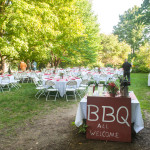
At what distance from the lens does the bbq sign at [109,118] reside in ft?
11.7

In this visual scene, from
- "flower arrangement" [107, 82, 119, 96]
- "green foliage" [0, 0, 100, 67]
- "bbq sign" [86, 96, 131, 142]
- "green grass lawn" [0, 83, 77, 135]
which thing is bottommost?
"green grass lawn" [0, 83, 77, 135]

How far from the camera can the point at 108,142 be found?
11.9 feet

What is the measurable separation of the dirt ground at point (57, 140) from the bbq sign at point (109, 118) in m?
0.15

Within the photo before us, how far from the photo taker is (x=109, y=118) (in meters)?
3.64

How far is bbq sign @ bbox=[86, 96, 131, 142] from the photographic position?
11.7 ft

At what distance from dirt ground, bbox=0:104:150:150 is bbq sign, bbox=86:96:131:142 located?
15cm

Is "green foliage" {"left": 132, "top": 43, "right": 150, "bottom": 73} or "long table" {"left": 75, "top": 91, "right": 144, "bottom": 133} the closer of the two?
"long table" {"left": 75, "top": 91, "right": 144, "bottom": 133}

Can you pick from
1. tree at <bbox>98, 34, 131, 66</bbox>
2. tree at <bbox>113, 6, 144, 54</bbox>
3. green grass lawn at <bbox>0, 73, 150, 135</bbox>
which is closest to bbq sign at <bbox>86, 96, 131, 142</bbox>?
green grass lawn at <bbox>0, 73, 150, 135</bbox>

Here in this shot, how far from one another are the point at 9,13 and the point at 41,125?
8218 mm

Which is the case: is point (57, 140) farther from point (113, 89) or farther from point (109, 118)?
point (113, 89)

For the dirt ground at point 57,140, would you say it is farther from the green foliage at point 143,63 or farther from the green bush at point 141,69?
the green foliage at point 143,63

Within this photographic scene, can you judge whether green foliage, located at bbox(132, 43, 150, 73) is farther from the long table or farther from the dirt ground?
the long table

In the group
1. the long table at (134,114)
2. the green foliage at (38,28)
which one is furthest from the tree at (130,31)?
the long table at (134,114)

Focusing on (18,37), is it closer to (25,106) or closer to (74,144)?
(25,106)
